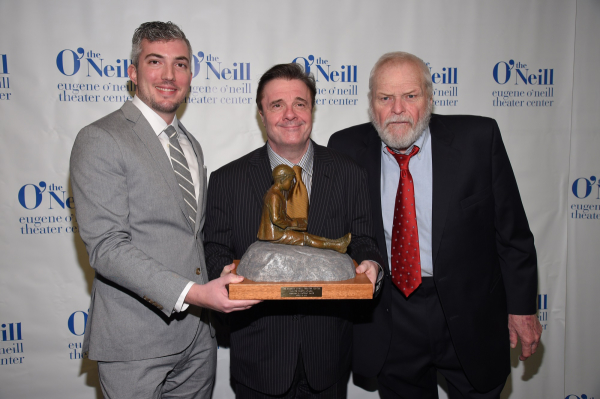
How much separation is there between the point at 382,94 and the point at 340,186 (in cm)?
77

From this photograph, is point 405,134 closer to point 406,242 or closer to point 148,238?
point 406,242

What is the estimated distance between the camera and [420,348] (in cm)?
275

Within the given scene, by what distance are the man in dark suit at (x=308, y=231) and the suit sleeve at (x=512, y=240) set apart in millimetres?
968

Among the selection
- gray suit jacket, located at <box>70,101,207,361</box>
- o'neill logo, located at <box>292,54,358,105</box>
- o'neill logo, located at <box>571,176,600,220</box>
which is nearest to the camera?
gray suit jacket, located at <box>70,101,207,361</box>

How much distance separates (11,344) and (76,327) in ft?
2.02

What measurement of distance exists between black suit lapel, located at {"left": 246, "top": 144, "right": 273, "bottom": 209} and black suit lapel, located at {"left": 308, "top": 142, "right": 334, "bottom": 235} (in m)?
0.31

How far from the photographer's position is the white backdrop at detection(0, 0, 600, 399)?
Answer: 12.1 feet

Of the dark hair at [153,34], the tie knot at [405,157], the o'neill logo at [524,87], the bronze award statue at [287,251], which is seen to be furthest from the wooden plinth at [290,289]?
the o'neill logo at [524,87]

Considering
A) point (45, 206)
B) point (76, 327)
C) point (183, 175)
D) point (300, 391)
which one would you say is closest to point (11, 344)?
point (76, 327)

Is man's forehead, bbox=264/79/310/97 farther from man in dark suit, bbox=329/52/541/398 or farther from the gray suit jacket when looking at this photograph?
the gray suit jacket

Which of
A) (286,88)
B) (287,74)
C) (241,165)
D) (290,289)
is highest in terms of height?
(287,74)

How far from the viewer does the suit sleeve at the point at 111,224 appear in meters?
2.09

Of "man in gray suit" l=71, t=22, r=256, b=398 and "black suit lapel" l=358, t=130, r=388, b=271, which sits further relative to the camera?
"black suit lapel" l=358, t=130, r=388, b=271

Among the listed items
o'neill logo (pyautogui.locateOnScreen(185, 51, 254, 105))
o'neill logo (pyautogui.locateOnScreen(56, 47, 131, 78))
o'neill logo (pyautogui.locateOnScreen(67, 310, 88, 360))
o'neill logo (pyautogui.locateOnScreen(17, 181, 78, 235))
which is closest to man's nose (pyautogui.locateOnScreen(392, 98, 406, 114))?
o'neill logo (pyautogui.locateOnScreen(185, 51, 254, 105))
